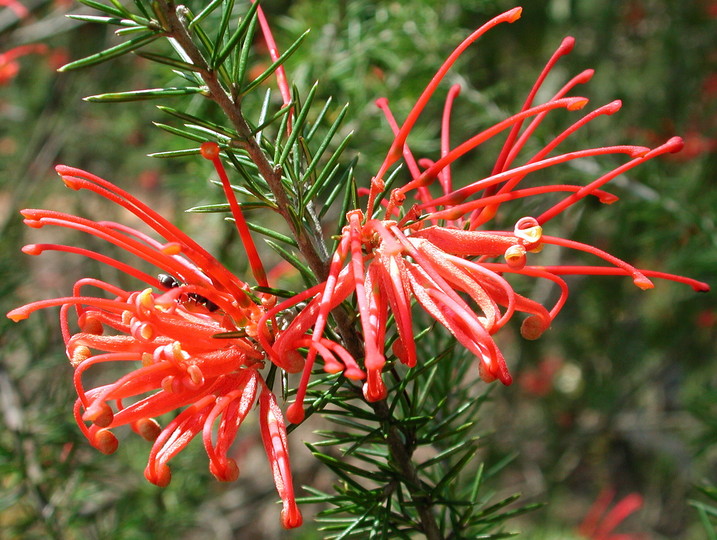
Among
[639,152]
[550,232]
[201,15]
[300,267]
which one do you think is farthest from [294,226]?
[550,232]

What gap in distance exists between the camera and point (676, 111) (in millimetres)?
2139

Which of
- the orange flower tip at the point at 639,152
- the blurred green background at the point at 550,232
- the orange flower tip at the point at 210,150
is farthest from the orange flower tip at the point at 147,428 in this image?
the blurred green background at the point at 550,232

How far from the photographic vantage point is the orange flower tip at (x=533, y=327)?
22.5 inches

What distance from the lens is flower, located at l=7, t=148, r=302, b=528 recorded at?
54cm

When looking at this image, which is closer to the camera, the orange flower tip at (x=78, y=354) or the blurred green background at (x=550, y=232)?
the orange flower tip at (x=78, y=354)

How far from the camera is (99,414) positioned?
1.74 feet

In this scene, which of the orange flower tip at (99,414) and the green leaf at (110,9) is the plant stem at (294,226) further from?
the orange flower tip at (99,414)

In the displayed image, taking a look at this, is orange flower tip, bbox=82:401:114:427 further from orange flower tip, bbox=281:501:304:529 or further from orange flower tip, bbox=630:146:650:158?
orange flower tip, bbox=630:146:650:158

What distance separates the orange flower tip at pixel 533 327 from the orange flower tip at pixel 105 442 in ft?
1.16

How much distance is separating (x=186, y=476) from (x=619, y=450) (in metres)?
2.08

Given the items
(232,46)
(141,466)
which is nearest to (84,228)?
(232,46)

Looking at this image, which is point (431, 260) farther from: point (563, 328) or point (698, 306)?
point (563, 328)

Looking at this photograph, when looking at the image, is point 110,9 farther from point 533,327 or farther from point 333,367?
point 533,327

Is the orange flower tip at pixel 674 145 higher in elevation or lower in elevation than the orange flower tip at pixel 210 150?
lower
